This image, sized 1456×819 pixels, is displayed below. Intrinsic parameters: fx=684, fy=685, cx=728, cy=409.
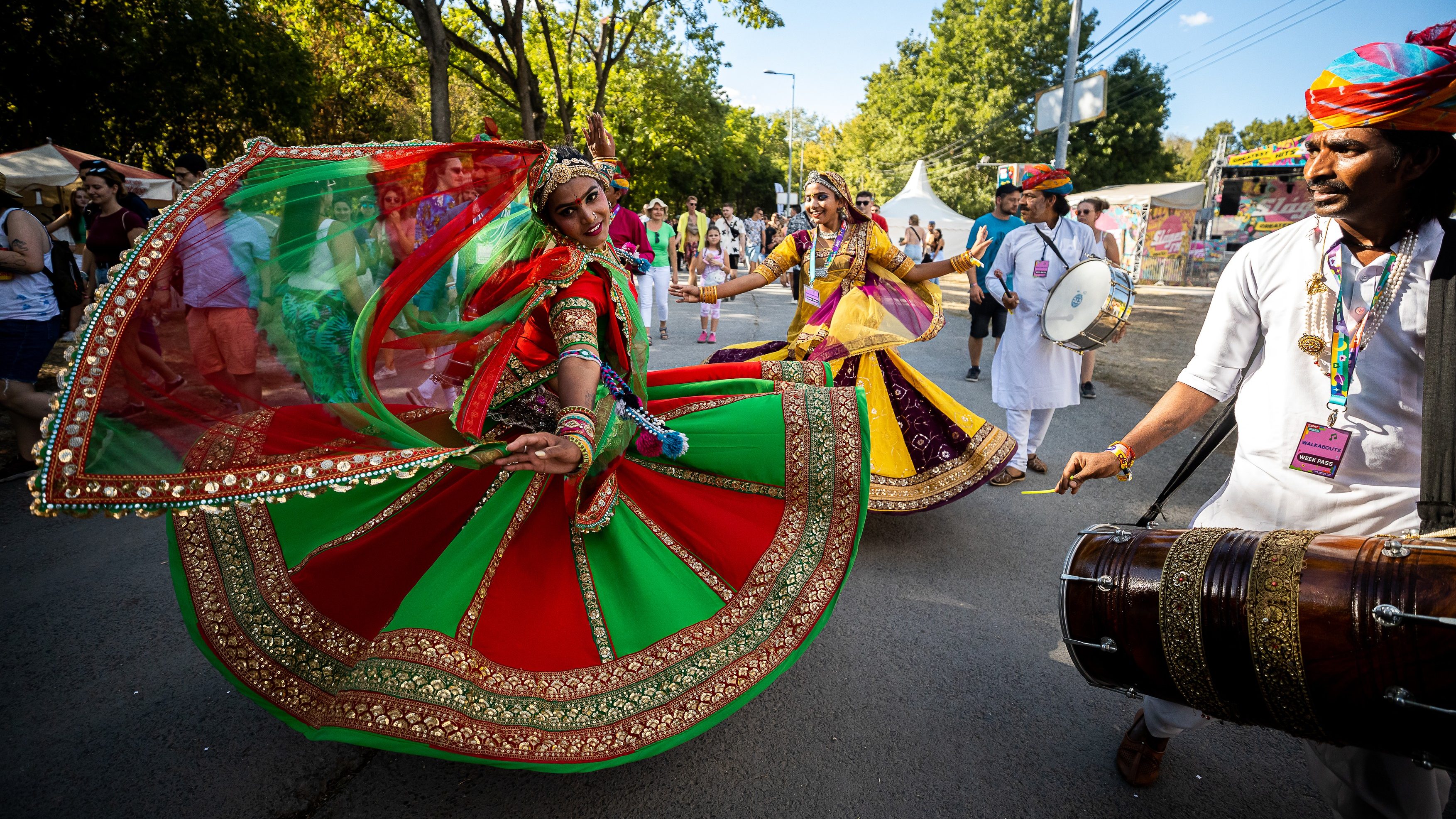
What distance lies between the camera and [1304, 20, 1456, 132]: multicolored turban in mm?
1489

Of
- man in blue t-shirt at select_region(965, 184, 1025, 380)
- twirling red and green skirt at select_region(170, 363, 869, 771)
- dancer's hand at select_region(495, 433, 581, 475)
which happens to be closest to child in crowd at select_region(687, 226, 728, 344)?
man in blue t-shirt at select_region(965, 184, 1025, 380)

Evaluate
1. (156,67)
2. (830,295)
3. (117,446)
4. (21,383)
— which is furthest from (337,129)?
(117,446)

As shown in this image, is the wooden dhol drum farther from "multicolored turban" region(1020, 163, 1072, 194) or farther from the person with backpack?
the person with backpack

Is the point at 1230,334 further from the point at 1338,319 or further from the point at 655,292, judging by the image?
the point at 655,292

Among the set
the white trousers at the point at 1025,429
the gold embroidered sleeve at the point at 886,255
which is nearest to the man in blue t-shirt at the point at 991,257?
the white trousers at the point at 1025,429

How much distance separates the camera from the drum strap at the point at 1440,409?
1435 millimetres

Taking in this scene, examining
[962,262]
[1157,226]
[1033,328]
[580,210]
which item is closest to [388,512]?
[580,210]

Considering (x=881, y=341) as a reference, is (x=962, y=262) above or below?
above

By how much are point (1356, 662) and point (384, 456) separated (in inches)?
85.3

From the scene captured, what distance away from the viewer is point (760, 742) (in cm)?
236

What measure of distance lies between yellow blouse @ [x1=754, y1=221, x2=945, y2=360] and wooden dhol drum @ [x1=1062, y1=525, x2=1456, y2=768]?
106 inches

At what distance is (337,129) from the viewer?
74.2 ft

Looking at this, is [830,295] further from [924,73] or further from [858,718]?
[924,73]

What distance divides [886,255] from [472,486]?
299 centimetres
